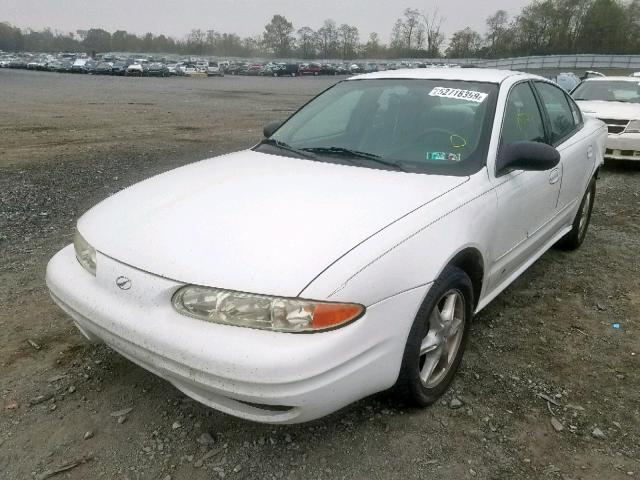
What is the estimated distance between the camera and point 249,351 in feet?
5.90

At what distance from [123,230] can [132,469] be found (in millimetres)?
994

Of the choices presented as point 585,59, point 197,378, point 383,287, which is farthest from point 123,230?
point 585,59

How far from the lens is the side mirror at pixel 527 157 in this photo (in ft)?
8.84

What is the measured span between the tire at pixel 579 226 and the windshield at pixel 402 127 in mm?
1750

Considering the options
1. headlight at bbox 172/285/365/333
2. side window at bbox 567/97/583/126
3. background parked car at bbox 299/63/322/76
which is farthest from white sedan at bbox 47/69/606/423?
background parked car at bbox 299/63/322/76

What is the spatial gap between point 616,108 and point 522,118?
237 inches

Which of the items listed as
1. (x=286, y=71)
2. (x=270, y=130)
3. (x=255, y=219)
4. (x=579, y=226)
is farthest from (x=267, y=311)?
(x=286, y=71)

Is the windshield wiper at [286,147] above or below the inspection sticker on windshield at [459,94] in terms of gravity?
below

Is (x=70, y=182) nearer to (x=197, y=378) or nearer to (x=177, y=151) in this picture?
(x=177, y=151)

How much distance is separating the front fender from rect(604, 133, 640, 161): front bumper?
6291 mm

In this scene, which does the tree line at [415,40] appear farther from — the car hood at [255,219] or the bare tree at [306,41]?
the car hood at [255,219]

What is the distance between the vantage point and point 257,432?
2.31 meters

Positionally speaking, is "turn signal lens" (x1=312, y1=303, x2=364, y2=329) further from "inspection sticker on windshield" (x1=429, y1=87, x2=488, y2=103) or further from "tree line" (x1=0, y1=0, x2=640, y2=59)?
"tree line" (x1=0, y1=0, x2=640, y2=59)

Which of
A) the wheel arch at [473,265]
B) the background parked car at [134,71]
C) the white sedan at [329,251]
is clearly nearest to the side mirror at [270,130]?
the white sedan at [329,251]
